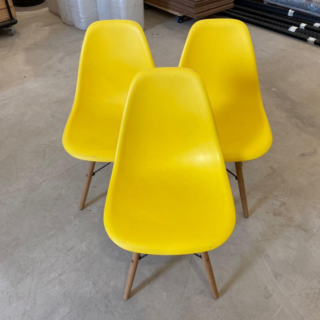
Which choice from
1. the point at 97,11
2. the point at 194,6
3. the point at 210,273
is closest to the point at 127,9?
the point at 97,11

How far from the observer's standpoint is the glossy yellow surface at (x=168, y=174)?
4.18 feet

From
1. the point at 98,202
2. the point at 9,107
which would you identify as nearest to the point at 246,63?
the point at 98,202

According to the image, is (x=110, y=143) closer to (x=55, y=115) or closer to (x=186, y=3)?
(x=55, y=115)

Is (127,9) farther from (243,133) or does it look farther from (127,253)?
(127,253)

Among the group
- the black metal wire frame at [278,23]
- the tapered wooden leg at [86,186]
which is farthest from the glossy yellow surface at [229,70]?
the black metal wire frame at [278,23]

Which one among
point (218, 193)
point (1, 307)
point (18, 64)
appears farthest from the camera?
point (18, 64)

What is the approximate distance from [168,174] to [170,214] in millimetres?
188

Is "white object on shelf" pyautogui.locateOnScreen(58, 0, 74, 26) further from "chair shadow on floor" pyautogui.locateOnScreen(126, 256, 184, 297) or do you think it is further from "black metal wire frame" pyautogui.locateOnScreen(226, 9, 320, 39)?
"chair shadow on floor" pyautogui.locateOnScreen(126, 256, 184, 297)

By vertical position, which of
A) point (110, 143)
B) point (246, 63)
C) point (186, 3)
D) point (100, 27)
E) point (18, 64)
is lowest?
point (18, 64)

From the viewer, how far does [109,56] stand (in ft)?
6.00

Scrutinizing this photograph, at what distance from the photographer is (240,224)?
1.88 m

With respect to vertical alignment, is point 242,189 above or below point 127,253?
above

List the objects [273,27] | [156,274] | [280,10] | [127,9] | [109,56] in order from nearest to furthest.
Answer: [156,274]
[109,56]
[127,9]
[273,27]
[280,10]

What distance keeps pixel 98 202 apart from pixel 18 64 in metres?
2.15
